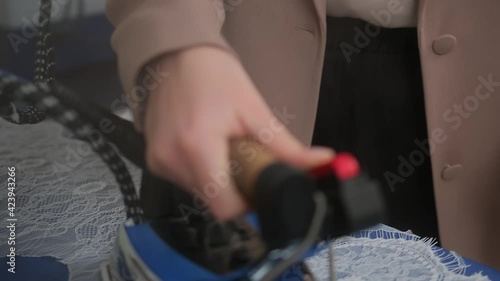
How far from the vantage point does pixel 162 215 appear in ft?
0.94

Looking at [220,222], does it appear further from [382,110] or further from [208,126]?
[382,110]

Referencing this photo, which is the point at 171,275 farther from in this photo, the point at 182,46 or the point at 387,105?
the point at 387,105

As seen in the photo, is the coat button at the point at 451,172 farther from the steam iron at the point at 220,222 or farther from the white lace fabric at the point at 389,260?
the steam iron at the point at 220,222

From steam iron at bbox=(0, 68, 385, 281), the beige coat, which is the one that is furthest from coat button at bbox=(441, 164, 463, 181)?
steam iron at bbox=(0, 68, 385, 281)

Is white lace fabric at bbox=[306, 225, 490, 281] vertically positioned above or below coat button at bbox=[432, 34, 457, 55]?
below

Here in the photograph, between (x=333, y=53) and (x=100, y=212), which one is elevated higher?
(x=333, y=53)

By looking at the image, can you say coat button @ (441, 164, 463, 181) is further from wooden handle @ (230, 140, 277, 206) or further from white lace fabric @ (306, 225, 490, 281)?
wooden handle @ (230, 140, 277, 206)

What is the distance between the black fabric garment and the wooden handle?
242 millimetres

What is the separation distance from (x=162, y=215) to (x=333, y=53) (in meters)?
0.21

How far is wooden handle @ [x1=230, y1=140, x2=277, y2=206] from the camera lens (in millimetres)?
186

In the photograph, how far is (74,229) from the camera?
16.8 inches

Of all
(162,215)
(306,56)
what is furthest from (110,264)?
(306,56)

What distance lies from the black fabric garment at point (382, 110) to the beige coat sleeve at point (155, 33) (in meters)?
0.17

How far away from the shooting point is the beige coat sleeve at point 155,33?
24cm
